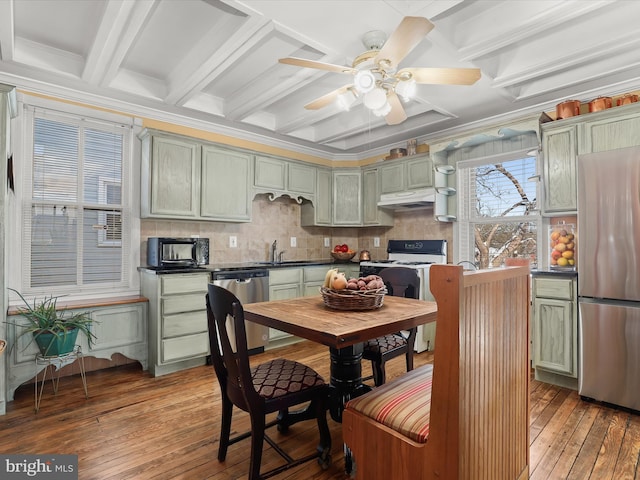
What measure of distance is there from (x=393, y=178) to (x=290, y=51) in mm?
2198

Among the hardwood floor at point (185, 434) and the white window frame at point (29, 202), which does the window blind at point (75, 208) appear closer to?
the white window frame at point (29, 202)

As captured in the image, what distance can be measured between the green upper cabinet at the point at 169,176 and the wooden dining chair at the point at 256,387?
6.32 ft

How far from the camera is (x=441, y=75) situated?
2.04 metres

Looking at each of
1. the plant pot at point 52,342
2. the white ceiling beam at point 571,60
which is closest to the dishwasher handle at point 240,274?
the plant pot at point 52,342

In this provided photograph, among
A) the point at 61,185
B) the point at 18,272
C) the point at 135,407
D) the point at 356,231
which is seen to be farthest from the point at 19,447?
the point at 356,231

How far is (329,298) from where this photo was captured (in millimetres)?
1833

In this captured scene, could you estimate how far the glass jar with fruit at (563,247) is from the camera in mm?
3035

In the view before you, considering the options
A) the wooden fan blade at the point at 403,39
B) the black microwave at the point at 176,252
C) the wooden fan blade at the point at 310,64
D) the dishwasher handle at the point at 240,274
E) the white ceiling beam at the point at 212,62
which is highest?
the white ceiling beam at the point at 212,62

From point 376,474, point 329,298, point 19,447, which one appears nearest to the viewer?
point 376,474

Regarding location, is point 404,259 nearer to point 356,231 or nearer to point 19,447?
point 356,231

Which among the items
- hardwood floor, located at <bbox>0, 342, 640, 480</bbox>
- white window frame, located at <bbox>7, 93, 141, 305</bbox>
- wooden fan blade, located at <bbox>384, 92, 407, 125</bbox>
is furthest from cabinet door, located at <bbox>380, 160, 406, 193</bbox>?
white window frame, located at <bbox>7, 93, 141, 305</bbox>

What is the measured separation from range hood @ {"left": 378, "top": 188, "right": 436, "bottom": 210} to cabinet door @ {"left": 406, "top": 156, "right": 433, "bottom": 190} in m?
0.08

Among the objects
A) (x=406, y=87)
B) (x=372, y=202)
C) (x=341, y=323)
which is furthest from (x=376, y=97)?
(x=372, y=202)

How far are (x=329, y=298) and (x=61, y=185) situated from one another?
2.81 metres
